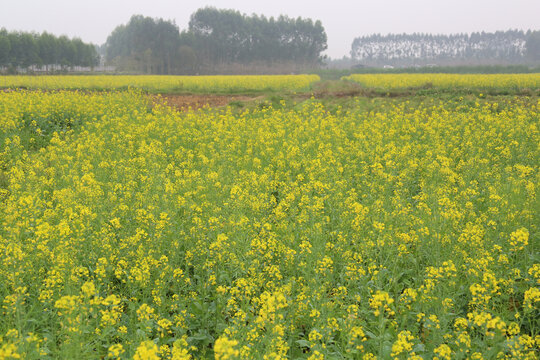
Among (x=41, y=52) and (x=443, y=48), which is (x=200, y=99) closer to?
(x=41, y=52)

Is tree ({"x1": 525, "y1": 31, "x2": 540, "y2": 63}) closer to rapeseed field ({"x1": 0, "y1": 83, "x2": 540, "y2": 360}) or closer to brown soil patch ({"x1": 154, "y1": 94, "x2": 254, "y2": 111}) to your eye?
brown soil patch ({"x1": 154, "y1": 94, "x2": 254, "y2": 111})

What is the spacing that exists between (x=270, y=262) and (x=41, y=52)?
87792mm

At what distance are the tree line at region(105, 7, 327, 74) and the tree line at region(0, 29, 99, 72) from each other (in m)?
7.44

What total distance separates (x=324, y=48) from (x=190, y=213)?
11531 centimetres

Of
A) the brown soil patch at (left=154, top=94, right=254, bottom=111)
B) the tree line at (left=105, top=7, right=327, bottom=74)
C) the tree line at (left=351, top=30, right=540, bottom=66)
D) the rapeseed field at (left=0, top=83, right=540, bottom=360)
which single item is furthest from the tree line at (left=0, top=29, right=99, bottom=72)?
the tree line at (left=351, top=30, right=540, bottom=66)

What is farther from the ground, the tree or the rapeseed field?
the tree

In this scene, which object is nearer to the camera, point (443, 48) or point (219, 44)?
point (219, 44)

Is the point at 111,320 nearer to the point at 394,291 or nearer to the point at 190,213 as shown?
the point at 190,213

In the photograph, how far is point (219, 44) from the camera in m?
97.4

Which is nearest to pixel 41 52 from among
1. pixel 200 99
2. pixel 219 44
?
pixel 219 44

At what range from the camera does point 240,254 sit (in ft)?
16.0

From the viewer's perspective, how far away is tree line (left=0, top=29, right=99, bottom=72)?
222 ft

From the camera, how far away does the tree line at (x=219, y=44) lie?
8398 cm

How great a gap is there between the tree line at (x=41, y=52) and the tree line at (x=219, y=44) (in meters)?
7.44
